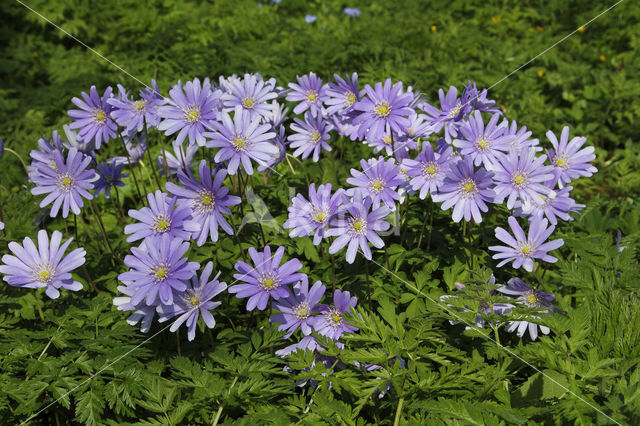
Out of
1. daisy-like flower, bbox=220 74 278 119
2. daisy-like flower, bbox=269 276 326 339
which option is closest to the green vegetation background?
daisy-like flower, bbox=269 276 326 339

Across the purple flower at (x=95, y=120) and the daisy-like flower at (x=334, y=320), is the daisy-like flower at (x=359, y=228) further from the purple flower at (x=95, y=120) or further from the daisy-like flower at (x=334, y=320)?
the purple flower at (x=95, y=120)

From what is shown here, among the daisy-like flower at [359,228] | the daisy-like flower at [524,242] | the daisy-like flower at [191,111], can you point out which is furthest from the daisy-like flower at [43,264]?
the daisy-like flower at [524,242]

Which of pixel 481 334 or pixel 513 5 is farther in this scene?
pixel 513 5

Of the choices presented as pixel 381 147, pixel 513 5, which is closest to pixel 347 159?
pixel 381 147

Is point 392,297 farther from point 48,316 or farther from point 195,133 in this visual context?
point 48,316

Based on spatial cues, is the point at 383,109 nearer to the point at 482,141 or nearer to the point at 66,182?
the point at 482,141
